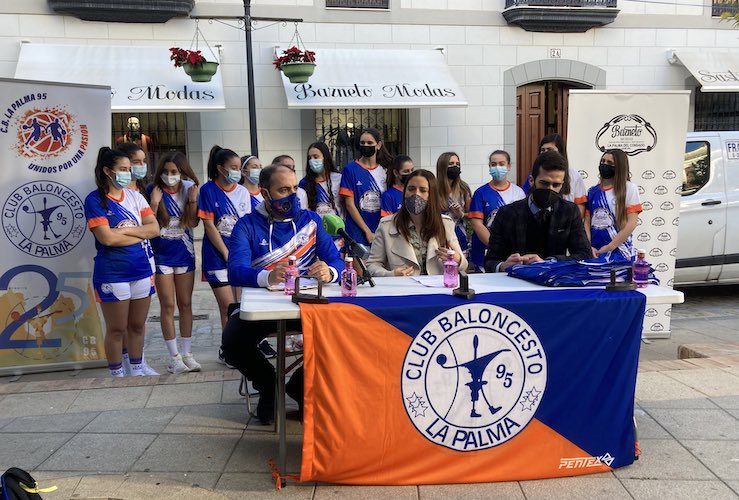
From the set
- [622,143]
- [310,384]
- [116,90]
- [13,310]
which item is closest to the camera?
[310,384]

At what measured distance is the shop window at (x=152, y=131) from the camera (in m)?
11.4

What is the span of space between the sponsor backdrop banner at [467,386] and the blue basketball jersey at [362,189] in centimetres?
300

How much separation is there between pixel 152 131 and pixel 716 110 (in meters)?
10.5

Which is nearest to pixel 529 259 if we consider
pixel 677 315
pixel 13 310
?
pixel 13 310

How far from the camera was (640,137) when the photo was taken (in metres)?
6.34

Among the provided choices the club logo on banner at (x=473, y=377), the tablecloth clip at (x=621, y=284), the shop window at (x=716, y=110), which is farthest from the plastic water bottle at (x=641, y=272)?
the shop window at (x=716, y=110)

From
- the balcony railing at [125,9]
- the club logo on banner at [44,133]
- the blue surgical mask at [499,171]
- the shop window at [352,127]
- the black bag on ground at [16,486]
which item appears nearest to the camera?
the black bag on ground at [16,486]

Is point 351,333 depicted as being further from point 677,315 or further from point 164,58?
point 164,58

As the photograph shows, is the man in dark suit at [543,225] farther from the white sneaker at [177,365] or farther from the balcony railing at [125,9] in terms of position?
the balcony railing at [125,9]

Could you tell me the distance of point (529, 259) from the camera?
13.7ft

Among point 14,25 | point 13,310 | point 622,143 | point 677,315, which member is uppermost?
point 14,25

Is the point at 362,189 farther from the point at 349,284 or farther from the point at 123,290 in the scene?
the point at 349,284

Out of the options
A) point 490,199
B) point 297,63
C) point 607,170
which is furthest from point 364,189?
point 297,63

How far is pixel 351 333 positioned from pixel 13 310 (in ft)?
11.9
